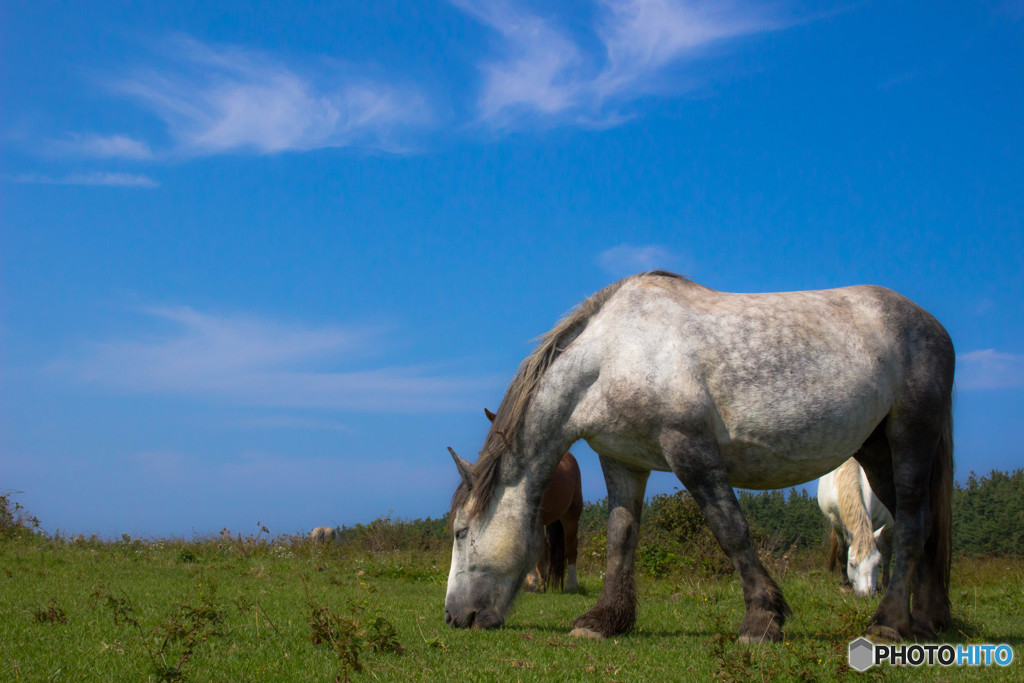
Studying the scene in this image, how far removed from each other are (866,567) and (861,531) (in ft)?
1.56

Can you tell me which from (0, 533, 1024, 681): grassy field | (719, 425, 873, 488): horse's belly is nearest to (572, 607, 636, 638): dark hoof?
(0, 533, 1024, 681): grassy field

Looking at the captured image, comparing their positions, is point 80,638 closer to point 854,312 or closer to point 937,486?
point 854,312

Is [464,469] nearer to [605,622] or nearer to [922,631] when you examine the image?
[605,622]

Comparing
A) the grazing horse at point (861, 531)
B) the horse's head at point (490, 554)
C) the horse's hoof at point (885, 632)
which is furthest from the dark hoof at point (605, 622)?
the grazing horse at point (861, 531)

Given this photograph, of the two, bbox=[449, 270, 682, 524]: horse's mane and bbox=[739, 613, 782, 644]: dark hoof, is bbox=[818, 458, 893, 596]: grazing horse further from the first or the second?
bbox=[449, 270, 682, 524]: horse's mane

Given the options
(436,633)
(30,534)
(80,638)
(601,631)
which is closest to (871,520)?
(601,631)

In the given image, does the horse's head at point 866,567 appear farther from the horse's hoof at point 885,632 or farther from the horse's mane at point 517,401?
the horse's mane at point 517,401

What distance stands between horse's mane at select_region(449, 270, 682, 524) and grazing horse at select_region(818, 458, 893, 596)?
5.03 meters

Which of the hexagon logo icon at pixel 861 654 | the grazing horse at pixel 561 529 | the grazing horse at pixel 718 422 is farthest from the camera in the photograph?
the grazing horse at pixel 561 529

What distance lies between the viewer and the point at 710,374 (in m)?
5.46

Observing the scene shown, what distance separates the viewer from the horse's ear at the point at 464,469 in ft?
19.7

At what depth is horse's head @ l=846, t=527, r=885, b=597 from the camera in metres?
9.82

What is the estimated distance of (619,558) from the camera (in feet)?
20.0

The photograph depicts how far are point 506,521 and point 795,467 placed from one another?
221 centimetres
